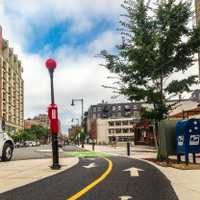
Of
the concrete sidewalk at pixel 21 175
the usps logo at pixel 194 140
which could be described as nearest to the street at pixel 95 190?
the concrete sidewalk at pixel 21 175

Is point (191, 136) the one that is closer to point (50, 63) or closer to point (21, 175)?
point (50, 63)

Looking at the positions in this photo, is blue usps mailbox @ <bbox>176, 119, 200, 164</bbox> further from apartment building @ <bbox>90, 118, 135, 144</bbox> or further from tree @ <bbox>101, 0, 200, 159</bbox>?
apartment building @ <bbox>90, 118, 135, 144</bbox>

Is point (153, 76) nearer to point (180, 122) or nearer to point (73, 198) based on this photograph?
point (180, 122)

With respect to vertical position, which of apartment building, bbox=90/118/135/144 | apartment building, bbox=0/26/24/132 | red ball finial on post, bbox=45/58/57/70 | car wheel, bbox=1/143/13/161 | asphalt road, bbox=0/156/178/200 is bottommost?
asphalt road, bbox=0/156/178/200

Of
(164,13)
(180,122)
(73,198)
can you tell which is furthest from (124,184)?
(164,13)

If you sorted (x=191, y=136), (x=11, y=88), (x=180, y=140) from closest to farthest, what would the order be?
(x=191, y=136) → (x=180, y=140) → (x=11, y=88)

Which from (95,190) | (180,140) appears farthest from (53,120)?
(95,190)

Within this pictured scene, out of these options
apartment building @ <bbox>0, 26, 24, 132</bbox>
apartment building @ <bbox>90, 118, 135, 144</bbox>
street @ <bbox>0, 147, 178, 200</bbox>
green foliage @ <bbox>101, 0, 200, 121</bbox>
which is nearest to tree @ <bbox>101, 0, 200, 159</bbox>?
green foliage @ <bbox>101, 0, 200, 121</bbox>

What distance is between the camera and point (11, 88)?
535 feet

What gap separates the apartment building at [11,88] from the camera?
5743 inches

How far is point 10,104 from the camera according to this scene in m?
159

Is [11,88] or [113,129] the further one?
[113,129]

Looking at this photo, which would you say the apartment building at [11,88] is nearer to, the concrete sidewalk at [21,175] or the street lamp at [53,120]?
the concrete sidewalk at [21,175]

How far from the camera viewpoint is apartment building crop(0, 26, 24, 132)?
14588cm
